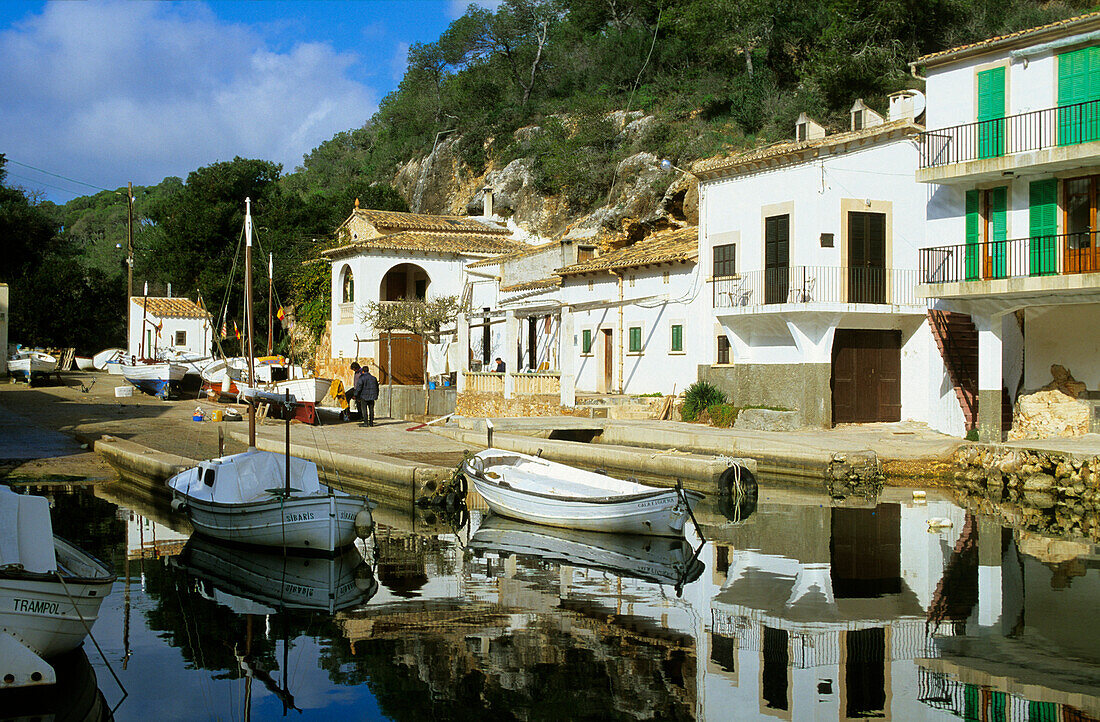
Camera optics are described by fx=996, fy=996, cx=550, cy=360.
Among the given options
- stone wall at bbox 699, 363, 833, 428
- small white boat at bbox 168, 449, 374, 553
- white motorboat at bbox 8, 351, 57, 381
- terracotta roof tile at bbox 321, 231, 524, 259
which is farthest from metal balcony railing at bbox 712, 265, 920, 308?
white motorboat at bbox 8, 351, 57, 381

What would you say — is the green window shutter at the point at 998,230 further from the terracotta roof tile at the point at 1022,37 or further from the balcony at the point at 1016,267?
the terracotta roof tile at the point at 1022,37

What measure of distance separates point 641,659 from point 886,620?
10.4 feet

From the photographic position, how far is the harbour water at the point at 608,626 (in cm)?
877

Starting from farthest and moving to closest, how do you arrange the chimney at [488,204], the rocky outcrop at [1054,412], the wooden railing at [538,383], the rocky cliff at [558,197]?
1. the chimney at [488,204]
2. the rocky cliff at [558,197]
3. the wooden railing at [538,383]
4. the rocky outcrop at [1054,412]

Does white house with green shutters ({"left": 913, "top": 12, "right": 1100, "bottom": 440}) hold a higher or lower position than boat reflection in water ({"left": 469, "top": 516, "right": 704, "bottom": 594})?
higher

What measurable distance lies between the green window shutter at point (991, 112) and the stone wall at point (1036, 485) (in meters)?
7.15

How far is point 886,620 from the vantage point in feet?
36.8

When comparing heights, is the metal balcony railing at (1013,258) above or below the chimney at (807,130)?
below

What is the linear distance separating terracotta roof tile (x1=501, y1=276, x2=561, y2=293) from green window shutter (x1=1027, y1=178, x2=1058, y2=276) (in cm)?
1758

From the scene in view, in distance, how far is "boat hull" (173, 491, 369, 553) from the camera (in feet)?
48.4

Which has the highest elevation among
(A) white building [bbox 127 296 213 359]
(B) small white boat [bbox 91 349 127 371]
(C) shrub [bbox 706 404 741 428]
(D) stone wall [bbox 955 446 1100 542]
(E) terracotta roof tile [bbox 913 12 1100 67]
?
(E) terracotta roof tile [bbox 913 12 1100 67]

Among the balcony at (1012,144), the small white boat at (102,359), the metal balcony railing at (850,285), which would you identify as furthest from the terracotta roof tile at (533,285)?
the small white boat at (102,359)

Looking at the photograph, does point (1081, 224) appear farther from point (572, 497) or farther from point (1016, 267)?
point (572, 497)

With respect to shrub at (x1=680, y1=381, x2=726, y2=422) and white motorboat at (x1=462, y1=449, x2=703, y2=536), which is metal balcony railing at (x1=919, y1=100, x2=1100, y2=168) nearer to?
shrub at (x1=680, y1=381, x2=726, y2=422)
